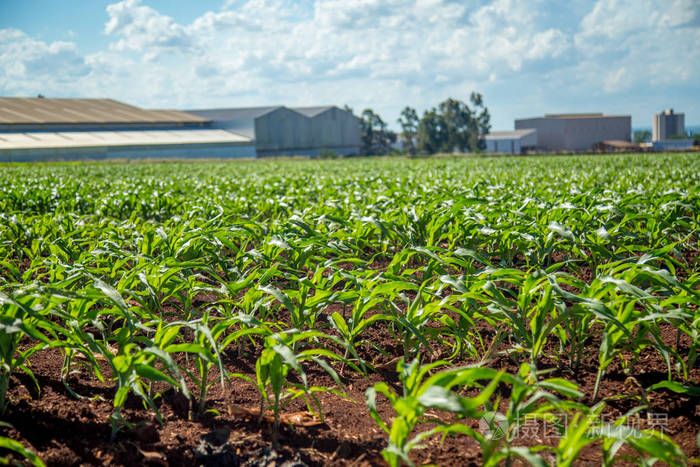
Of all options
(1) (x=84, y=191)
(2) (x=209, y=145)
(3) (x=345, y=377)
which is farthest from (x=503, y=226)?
(2) (x=209, y=145)

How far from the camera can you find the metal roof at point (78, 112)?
172ft

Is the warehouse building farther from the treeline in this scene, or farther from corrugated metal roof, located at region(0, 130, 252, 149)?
corrugated metal roof, located at region(0, 130, 252, 149)

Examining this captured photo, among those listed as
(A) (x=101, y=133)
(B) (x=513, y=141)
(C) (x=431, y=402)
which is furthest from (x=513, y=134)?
(C) (x=431, y=402)

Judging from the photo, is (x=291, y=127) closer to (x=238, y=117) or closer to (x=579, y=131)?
(x=238, y=117)

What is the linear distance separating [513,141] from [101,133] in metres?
63.7

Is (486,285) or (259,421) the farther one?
(486,285)

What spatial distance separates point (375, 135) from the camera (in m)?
86.1

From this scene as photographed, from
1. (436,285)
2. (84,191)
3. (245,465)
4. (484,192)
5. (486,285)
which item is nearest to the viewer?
(245,465)

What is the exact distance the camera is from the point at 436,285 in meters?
2.72

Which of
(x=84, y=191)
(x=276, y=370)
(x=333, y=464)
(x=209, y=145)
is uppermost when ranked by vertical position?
(x=209, y=145)

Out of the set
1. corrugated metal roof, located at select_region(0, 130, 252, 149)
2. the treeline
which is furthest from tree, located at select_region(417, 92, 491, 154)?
corrugated metal roof, located at select_region(0, 130, 252, 149)

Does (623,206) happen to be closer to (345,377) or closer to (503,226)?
(503,226)

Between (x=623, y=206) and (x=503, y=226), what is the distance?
69.8 inches

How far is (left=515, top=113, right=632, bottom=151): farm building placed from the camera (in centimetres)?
8644
